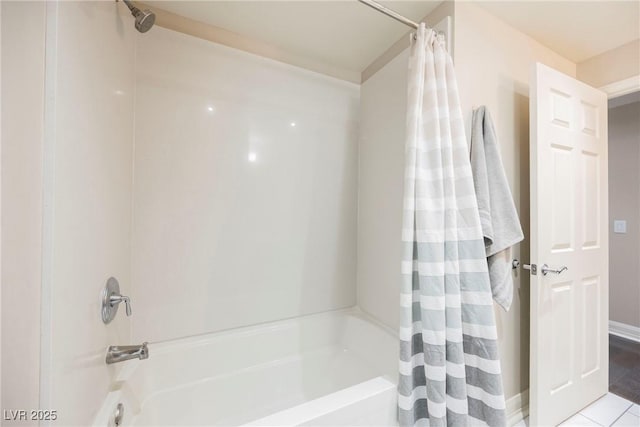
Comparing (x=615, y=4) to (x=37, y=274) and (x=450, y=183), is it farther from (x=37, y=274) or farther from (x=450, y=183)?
(x=37, y=274)

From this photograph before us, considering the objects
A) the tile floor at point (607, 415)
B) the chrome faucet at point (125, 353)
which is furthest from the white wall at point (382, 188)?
the chrome faucet at point (125, 353)

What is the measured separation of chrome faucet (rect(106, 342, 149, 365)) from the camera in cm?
99

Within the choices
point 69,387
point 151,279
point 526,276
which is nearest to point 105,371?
point 69,387

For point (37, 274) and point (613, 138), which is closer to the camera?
point (37, 274)

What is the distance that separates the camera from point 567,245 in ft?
4.60

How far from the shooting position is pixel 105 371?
3.20 feet

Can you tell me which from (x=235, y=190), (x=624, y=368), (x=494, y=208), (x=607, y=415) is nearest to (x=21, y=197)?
(x=235, y=190)

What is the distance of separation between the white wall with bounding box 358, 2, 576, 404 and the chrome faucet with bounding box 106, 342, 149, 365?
1.26 m

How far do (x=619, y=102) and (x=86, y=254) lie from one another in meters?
4.22

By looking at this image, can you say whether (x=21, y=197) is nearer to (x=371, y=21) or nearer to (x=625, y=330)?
(x=371, y=21)

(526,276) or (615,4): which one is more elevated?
(615,4)

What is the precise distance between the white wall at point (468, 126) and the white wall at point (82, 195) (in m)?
1.39

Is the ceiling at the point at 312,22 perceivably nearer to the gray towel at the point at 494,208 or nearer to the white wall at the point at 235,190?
the white wall at the point at 235,190

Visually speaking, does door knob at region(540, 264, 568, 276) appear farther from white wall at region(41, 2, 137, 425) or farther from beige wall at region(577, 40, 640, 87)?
white wall at region(41, 2, 137, 425)
